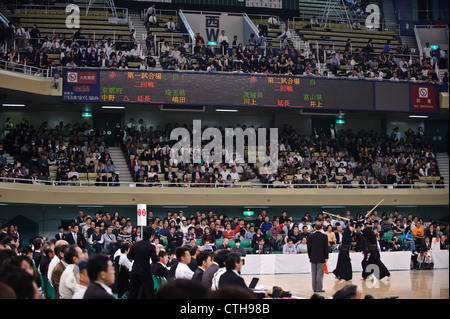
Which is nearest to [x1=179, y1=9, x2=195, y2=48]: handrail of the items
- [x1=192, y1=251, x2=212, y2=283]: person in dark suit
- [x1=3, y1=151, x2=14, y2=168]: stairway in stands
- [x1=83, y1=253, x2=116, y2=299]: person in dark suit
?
[x1=3, y1=151, x2=14, y2=168]: stairway in stands

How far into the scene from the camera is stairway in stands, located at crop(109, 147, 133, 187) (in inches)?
983

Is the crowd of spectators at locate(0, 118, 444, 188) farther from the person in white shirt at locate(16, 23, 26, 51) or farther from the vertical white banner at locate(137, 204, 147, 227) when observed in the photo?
the vertical white banner at locate(137, 204, 147, 227)

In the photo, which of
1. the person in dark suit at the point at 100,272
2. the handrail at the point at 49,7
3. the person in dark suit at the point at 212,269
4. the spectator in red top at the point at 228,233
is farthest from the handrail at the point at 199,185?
the person in dark suit at the point at 100,272

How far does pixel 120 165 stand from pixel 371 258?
13233mm

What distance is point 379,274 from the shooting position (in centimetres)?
1568

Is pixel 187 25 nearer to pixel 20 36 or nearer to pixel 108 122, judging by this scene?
pixel 108 122

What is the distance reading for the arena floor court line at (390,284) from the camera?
13.1 metres

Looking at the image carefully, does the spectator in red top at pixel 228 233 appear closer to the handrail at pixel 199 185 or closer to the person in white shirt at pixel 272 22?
the handrail at pixel 199 185

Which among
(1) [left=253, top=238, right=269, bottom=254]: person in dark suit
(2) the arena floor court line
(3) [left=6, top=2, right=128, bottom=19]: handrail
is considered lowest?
(2) the arena floor court line

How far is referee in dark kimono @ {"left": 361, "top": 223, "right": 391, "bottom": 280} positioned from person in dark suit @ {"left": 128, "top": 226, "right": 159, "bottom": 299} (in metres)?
7.39

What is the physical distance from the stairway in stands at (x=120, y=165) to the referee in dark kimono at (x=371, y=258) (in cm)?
1139

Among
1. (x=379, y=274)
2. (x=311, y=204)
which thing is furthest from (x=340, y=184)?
(x=379, y=274)
